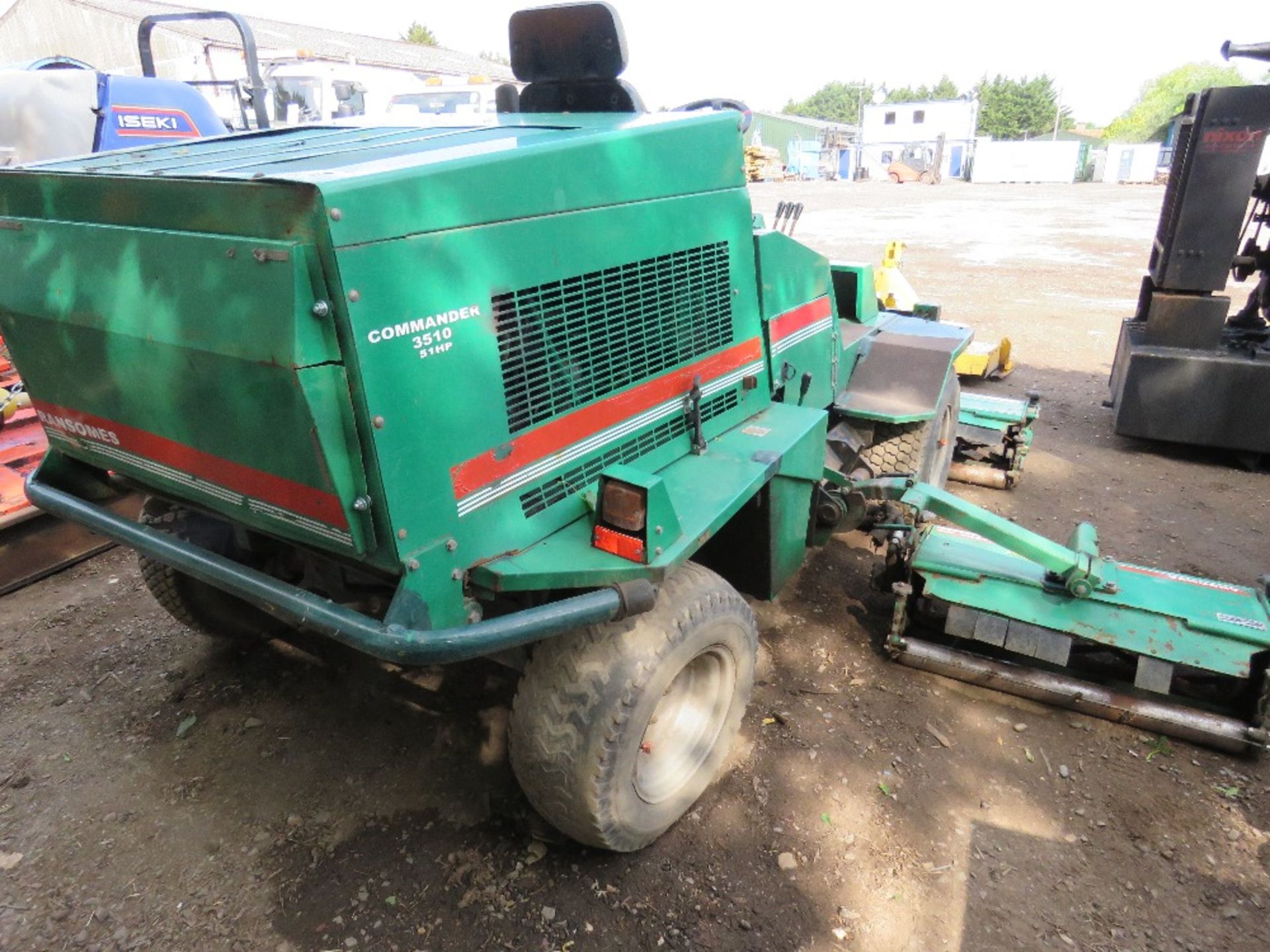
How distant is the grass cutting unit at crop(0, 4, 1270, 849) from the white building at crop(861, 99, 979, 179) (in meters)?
43.0

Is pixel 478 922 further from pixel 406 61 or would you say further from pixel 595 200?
pixel 406 61

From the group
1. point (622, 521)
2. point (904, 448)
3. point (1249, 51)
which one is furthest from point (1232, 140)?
point (622, 521)

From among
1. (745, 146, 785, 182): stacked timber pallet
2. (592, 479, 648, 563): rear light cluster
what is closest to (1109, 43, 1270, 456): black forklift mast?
(592, 479, 648, 563): rear light cluster

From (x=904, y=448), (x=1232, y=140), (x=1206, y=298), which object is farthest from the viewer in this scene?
(x=1206, y=298)

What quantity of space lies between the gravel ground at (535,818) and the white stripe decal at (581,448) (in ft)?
3.95

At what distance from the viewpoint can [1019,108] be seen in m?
60.4

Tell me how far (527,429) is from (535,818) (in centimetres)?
134

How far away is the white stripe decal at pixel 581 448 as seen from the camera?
2.18m

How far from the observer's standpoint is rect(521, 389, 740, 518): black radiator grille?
237 cm

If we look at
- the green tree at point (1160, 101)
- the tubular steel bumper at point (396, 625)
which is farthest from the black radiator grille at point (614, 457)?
the green tree at point (1160, 101)

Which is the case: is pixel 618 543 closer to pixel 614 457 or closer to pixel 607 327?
pixel 614 457

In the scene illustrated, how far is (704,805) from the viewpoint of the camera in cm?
283

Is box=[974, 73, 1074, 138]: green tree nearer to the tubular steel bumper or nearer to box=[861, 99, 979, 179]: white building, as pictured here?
box=[861, 99, 979, 179]: white building

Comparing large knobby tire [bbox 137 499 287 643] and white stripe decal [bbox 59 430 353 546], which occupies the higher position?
white stripe decal [bbox 59 430 353 546]
